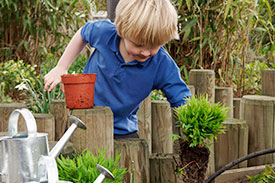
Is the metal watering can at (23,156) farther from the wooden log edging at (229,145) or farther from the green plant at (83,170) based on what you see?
the wooden log edging at (229,145)

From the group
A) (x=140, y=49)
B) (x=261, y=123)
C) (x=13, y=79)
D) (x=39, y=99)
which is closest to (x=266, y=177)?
(x=261, y=123)

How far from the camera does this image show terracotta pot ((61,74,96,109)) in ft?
4.70

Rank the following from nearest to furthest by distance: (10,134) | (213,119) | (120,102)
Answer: (10,134), (213,119), (120,102)

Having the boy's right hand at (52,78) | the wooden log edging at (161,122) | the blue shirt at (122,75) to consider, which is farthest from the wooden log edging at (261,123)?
the boy's right hand at (52,78)

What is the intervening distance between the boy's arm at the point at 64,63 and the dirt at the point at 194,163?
659mm

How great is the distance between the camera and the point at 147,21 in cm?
155

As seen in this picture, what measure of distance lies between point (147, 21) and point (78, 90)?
0.39m

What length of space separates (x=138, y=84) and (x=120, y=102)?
0.13 metres

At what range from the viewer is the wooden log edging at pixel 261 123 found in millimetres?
2465

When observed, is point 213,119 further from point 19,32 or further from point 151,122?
point 19,32

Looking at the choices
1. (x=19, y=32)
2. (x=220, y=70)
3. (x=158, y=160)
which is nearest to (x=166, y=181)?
(x=158, y=160)

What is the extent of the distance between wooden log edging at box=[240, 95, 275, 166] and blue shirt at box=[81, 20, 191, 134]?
0.80 m

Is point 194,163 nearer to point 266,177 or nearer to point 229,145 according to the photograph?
point 266,177

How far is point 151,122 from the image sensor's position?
2434mm
